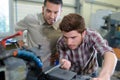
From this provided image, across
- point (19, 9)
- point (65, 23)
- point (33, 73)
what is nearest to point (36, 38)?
point (65, 23)

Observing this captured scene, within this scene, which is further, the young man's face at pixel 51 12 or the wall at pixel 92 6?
the wall at pixel 92 6

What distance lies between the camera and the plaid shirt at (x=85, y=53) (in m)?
1.20

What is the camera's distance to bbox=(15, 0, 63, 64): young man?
138 cm

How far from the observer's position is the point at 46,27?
1.45 metres

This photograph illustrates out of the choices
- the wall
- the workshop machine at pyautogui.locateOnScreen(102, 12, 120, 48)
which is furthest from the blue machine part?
the wall

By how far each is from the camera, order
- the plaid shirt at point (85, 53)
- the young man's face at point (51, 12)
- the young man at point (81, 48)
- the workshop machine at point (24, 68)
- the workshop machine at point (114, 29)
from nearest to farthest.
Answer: the workshop machine at point (24, 68), the young man at point (81, 48), the plaid shirt at point (85, 53), the young man's face at point (51, 12), the workshop machine at point (114, 29)

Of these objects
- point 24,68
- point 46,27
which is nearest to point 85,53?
point 46,27

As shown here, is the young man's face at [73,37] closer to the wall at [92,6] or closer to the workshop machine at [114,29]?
the workshop machine at [114,29]

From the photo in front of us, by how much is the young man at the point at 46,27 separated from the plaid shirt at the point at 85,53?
5.8 inches

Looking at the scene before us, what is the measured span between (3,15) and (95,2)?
310 centimetres

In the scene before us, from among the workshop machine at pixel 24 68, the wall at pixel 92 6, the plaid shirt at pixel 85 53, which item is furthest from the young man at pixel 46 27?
the wall at pixel 92 6

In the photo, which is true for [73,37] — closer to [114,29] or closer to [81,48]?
[81,48]

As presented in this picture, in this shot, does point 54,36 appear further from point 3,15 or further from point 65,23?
point 3,15

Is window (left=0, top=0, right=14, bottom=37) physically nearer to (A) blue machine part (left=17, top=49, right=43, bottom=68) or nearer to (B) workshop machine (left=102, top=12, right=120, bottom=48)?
(A) blue machine part (left=17, top=49, right=43, bottom=68)
